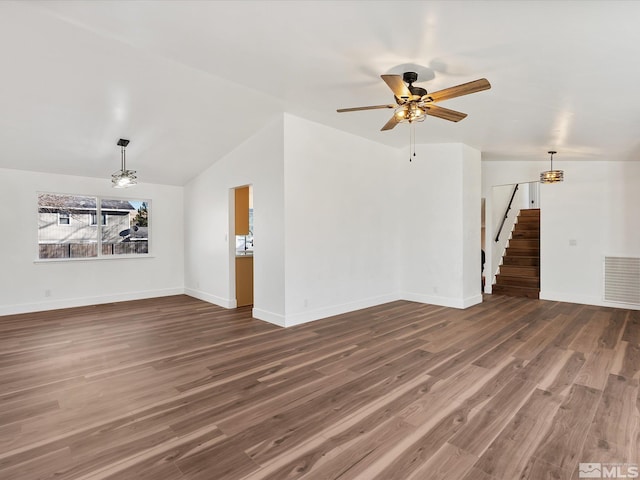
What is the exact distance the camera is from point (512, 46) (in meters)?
2.61

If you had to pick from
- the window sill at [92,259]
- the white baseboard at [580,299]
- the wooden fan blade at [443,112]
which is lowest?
the white baseboard at [580,299]

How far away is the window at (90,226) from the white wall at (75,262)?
16 cm

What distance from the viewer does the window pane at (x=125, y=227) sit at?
678cm

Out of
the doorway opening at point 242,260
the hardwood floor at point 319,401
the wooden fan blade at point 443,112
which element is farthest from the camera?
the doorway opening at point 242,260

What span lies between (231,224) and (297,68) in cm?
339

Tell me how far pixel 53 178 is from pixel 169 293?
3.03 meters

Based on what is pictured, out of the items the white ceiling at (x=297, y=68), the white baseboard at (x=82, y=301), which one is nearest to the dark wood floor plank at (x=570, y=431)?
the white ceiling at (x=297, y=68)

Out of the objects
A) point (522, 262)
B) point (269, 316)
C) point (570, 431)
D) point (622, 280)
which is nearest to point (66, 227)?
point (269, 316)

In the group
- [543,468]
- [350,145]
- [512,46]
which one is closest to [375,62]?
[512,46]

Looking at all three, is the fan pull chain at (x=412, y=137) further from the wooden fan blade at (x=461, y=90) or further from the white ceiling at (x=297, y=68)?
the wooden fan blade at (x=461, y=90)

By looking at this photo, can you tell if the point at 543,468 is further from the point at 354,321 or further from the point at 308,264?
the point at 308,264

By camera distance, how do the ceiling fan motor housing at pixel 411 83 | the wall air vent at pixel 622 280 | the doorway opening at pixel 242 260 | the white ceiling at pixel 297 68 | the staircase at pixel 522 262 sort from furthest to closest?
the staircase at pixel 522 262 → the doorway opening at pixel 242 260 → the wall air vent at pixel 622 280 → the ceiling fan motor housing at pixel 411 83 → the white ceiling at pixel 297 68

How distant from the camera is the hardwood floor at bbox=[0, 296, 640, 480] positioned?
6.52 ft

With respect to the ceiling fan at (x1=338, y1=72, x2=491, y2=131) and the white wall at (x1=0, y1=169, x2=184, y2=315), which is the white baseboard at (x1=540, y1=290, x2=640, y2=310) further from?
the white wall at (x1=0, y1=169, x2=184, y2=315)
